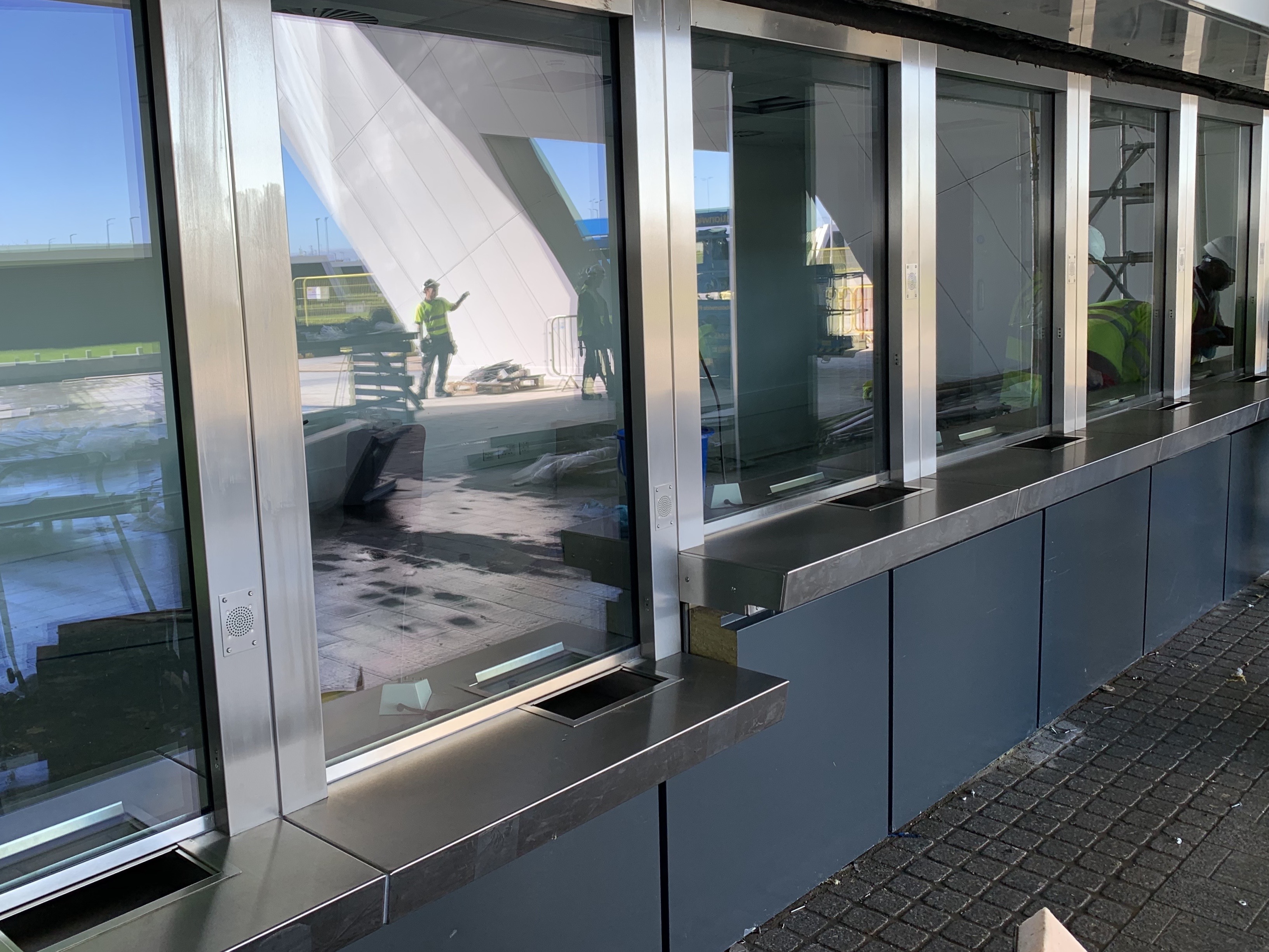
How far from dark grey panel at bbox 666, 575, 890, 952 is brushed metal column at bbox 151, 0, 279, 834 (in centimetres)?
105

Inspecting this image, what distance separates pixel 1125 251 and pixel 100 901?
5011 mm

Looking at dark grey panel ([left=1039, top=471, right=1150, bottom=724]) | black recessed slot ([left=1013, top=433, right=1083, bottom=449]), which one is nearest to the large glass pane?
dark grey panel ([left=1039, top=471, right=1150, bottom=724])

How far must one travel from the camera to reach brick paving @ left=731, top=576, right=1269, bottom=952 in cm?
299

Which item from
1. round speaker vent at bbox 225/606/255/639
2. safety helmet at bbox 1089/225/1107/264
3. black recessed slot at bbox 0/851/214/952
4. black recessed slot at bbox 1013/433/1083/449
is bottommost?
black recessed slot at bbox 0/851/214/952

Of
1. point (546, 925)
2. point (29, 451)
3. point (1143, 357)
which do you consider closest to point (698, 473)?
point (546, 925)

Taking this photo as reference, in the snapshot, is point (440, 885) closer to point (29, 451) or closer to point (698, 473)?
point (29, 451)

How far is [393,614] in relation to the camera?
2.35 meters

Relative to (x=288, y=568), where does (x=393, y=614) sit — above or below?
below

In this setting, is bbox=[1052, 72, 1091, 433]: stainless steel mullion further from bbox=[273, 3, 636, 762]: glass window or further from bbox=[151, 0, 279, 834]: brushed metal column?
bbox=[151, 0, 279, 834]: brushed metal column

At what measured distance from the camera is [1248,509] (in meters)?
5.86

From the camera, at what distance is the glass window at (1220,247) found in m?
5.99

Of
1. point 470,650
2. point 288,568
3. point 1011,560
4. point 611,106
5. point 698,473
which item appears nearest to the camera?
point 288,568

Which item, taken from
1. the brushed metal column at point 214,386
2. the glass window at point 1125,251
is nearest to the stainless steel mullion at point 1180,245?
the glass window at point 1125,251

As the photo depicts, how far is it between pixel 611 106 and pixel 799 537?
1.23m
